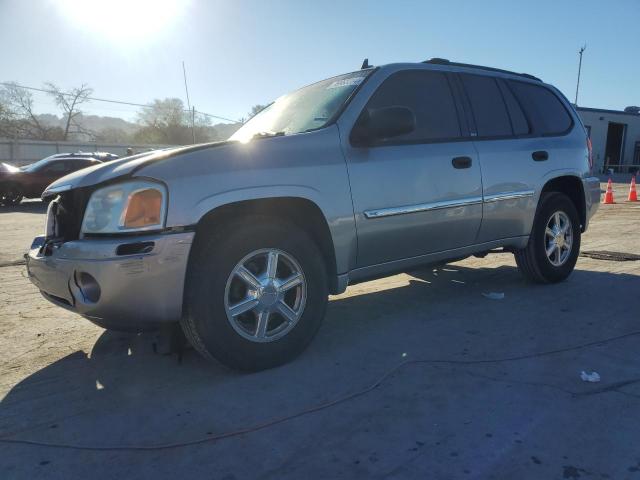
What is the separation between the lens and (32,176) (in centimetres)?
1645

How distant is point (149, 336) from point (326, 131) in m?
1.96

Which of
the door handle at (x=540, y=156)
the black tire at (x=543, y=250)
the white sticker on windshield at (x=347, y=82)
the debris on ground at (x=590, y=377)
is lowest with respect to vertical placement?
the debris on ground at (x=590, y=377)

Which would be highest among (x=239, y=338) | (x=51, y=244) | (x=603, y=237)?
(x=51, y=244)

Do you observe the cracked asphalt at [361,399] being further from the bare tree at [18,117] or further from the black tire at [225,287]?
the bare tree at [18,117]

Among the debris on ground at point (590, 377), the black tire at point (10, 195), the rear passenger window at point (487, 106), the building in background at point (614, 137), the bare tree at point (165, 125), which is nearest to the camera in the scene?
the debris on ground at point (590, 377)

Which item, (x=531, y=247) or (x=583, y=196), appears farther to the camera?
(x=583, y=196)

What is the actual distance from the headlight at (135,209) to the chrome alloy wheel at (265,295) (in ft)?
1.72

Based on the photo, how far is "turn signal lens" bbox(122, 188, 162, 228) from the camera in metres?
2.65

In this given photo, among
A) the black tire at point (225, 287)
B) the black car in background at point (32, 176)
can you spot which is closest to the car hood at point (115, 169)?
the black tire at point (225, 287)

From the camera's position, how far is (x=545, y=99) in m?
5.05

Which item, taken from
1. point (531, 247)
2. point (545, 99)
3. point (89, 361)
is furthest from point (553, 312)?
point (89, 361)

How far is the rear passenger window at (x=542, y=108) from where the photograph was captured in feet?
15.7

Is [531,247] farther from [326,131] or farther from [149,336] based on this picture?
[149,336]

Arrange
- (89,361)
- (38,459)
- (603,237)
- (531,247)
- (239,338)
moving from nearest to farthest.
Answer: (38,459) < (239,338) < (89,361) < (531,247) < (603,237)
